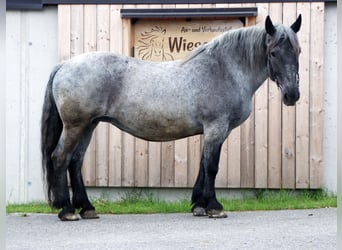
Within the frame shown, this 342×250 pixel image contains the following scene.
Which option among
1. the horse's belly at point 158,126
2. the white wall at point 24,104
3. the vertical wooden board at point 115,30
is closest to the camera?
the horse's belly at point 158,126

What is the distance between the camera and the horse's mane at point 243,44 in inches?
269

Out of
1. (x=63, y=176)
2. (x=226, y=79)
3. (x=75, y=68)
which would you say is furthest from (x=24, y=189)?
(x=226, y=79)

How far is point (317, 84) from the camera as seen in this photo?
8305mm

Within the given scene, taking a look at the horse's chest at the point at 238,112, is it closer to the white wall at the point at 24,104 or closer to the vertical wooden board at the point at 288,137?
the vertical wooden board at the point at 288,137

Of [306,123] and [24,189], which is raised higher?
[306,123]

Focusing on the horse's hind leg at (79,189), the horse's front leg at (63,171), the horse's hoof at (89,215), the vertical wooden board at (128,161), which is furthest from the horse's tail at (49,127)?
the vertical wooden board at (128,161)

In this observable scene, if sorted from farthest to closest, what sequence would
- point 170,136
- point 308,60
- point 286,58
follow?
point 308,60, point 170,136, point 286,58

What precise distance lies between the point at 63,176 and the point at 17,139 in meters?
2.01

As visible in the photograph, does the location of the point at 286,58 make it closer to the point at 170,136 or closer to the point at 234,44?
Answer: the point at 234,44

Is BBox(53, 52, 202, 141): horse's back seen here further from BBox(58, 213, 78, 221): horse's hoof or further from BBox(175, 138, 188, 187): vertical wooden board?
BBox(175, 138, 188, 187): vertical wooden board

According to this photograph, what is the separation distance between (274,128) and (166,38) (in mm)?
1842

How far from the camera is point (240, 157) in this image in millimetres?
8406

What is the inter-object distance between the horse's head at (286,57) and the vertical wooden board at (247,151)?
175cm

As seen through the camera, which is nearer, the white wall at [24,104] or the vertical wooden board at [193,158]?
the vertical wooden board at [193,158]
